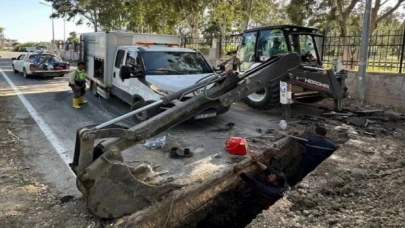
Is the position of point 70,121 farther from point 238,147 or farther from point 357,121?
point 357,121

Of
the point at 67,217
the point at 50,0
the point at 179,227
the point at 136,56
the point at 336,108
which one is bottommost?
the point at 179,227

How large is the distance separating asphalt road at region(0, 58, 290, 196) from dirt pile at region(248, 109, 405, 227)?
2226mm

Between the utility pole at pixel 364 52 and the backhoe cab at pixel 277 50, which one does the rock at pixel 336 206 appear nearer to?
the backhoe cab at pixel 277 50

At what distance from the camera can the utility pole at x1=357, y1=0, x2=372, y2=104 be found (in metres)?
10.3

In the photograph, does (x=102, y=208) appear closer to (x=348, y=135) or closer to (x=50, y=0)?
(x=348, y=135)

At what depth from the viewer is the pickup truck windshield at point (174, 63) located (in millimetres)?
8273

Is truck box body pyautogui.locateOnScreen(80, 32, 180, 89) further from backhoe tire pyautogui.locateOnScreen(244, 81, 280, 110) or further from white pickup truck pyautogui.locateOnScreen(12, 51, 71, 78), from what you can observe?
white pickup truck pyautogui.locateOnScreen(12, 51, 71, 78)

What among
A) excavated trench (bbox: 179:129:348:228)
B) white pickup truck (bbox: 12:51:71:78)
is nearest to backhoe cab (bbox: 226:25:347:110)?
excavated trench (bbox: 179:129:348:228)

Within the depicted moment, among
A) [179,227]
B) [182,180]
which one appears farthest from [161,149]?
[179,227]

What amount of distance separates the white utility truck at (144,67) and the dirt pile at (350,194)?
2.75 meters

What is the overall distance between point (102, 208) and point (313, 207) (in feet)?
8.40

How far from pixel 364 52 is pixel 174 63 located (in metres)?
6.13

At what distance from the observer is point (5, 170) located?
208 inches

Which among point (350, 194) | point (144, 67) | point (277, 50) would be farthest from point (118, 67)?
point (350, 194)
